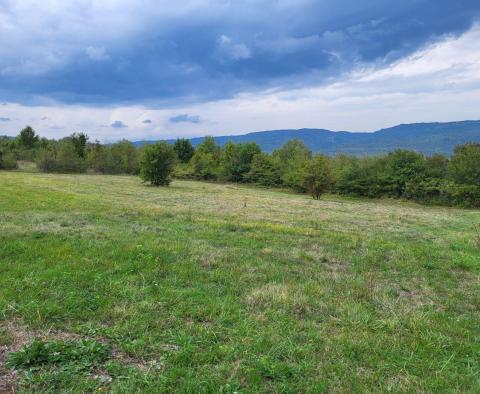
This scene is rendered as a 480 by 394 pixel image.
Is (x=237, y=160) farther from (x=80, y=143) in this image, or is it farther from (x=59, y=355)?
(x=59, y=355)

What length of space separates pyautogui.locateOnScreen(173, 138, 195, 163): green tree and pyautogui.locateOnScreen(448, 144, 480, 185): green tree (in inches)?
2365

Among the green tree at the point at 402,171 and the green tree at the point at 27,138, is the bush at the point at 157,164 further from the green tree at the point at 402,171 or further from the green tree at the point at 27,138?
the green tree at the point at 27,138

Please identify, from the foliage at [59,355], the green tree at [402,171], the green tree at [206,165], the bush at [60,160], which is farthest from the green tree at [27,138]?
the foliage at [59,355]

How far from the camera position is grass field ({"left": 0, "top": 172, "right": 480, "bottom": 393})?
13.4 ft

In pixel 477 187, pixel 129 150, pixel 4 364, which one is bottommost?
pixel 477 187

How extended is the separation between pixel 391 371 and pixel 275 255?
221 inches

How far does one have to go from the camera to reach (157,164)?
53.2 metres

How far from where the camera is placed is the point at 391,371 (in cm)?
432

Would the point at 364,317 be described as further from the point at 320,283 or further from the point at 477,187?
the point at 477,187

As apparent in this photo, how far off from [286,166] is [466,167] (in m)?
32.2

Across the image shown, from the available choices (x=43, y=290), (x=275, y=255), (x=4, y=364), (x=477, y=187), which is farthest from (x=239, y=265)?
(x=477, y=187)

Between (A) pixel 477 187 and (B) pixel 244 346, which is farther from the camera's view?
(A) pixel 477 187

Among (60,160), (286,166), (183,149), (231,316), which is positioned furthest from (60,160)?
(231,316)

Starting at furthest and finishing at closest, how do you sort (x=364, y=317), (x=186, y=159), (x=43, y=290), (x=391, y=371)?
(x=186, y=159)
(x=43, y=290)
(x=364, y=317)
(x=391, y=371)
